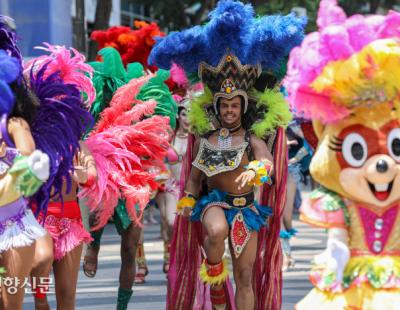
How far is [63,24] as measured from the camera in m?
17.7

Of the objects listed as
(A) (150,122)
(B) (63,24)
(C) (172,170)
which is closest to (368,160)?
(A) (150,122)

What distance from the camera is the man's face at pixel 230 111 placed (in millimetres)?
8430

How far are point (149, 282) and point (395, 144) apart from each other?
6.20 m

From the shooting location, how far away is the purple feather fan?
Answer: 22.7 feet

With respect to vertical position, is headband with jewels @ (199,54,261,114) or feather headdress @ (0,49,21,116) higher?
feather headdress @ (0,49,21,116)

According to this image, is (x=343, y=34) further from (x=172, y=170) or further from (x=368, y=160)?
(x=172, y=170)

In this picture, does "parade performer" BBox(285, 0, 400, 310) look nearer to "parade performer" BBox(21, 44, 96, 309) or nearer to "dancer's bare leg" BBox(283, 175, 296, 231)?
"parade performer" BBox(21, 44, 96, 309)

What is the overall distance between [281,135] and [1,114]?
2.86 meters

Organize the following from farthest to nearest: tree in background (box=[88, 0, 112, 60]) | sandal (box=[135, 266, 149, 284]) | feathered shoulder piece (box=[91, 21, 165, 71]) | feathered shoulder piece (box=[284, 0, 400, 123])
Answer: tree in background (box=[88, 0, 112, 60]) < feathered shoulder piece (box=[91, 21, 165, 71]) < sandal (box=[135, 266, 149, 284]) < feathered shoulder piece (box=[284, 0, 400, 123])

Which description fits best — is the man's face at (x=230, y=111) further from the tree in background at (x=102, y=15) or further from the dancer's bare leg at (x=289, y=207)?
the tree in background at (x=102, y=15)

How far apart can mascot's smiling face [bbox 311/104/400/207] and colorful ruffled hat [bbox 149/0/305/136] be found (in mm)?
2443

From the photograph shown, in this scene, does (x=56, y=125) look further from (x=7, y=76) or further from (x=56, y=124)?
(x=7, y=76)

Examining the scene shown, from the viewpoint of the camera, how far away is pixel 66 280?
771cm

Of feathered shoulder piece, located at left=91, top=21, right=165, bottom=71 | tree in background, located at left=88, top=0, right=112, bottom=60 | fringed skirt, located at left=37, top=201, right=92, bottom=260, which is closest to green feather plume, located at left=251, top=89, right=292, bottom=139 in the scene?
fringed skirt, located at left=37, top=201, right=92, bottom=260
